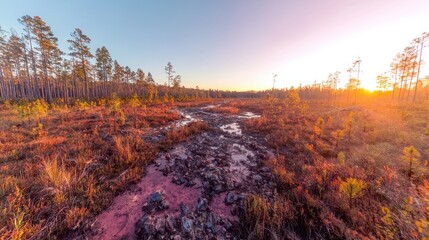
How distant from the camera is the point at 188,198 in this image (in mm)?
3926

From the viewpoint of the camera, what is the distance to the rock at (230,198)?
382cm

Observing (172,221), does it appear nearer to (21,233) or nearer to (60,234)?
(60,234)

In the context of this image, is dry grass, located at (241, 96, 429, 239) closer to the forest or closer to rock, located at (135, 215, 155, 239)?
the forest

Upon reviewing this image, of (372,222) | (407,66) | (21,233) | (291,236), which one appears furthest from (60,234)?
(407,66)

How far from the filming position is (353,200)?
3467mm

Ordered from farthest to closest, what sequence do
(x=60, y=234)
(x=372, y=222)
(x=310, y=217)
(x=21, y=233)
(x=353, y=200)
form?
(x=353, y=200), (x=310, y=217), (x=372, y=222), (x=60, y=234), (x=21, y=233)

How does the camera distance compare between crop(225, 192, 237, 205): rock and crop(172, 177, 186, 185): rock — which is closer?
crop(225, 192, 237, 205): rock

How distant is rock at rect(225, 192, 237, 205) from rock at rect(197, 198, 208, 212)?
22.8 inches

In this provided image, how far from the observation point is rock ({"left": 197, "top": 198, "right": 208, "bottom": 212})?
3539mm

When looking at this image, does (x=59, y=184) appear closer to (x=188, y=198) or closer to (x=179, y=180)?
(x=179, y=180)

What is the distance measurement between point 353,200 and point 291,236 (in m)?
2.10

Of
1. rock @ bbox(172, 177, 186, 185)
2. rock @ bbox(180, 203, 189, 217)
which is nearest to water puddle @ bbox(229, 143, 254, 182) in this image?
rock @ bbox(172, 177, 186, 185)

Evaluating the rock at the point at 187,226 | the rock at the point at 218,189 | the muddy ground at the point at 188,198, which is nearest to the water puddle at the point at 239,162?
the muddy ground at the point at 188,198

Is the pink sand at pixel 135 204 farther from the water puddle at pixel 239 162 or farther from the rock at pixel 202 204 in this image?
the water puddle at pixel 239 162
